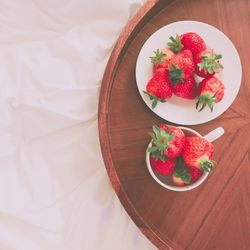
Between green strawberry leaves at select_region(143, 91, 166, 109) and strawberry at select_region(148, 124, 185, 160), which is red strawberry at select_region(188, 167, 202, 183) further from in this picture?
green strawberry leaves at select_region(143, 91, 166, 109)

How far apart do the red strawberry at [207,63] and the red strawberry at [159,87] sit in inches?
3.0

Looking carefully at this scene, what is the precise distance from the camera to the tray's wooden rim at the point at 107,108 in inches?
38.9

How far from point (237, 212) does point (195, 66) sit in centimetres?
36

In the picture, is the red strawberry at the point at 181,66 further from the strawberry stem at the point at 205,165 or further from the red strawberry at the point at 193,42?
the strawberry stem at the point at 205,165

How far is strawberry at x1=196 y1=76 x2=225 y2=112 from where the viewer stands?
95 centimetres

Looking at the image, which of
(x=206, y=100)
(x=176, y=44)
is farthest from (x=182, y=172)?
(x=176, y=44)

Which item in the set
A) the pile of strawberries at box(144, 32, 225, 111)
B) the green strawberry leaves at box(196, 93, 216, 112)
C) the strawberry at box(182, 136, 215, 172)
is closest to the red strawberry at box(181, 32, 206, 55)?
the pile of strawberries at box(144, 32, 225, 111)

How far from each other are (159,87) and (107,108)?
0.14 m

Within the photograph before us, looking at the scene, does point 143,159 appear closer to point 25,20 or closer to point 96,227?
point 96,227

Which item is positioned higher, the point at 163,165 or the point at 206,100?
the point at 206,100

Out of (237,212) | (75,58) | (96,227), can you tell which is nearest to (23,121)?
(75,58)

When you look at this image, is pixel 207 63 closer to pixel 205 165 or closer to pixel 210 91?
pixel 210 91

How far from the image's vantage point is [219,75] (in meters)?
1.02

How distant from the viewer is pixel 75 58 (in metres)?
1.17
